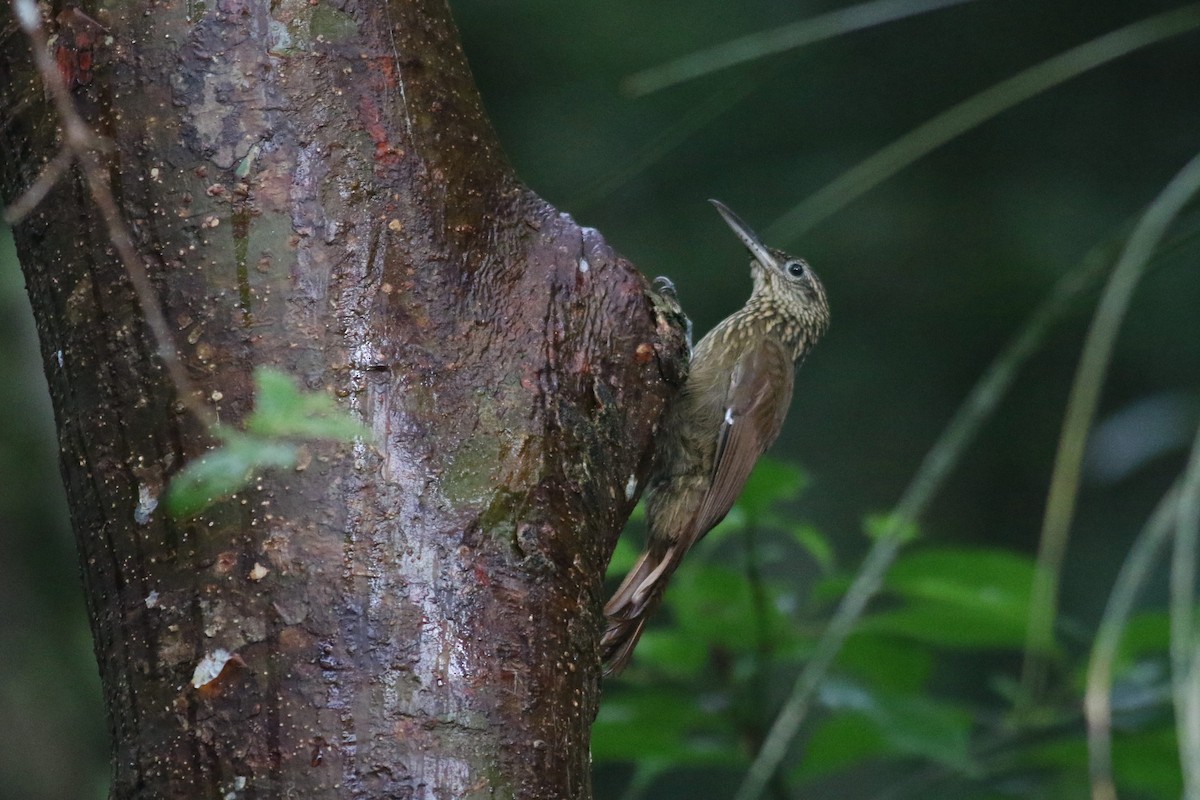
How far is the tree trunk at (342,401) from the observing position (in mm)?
1323

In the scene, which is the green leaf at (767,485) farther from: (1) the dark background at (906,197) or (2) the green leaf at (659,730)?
(1) the dark background at (906,197)

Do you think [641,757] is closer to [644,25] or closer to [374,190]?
[374,190]

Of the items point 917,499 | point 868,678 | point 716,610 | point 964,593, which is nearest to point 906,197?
point 868,678

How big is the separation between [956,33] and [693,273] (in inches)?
Result: 50.0

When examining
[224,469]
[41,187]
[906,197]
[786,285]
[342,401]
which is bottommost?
[224,469]

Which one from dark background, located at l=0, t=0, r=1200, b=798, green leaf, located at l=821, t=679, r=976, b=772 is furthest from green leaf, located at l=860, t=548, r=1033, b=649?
dark background, located at l=0, t=0, r=1200, b=798

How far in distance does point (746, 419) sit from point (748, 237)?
0.75m

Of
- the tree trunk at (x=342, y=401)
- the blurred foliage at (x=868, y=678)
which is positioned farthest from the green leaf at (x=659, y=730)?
the tree trunk at (x=342, y=401)

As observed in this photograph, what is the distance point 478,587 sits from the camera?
55.2 inches

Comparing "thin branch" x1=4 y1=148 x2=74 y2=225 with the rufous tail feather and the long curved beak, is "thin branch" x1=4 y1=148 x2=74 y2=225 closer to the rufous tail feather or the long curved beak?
the rufous tail feather

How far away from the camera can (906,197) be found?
5.01 m

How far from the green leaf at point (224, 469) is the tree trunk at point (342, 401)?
0.12 ft

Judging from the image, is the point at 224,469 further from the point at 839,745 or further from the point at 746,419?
the point at 746,419

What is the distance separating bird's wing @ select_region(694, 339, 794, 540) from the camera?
2.85 meters
